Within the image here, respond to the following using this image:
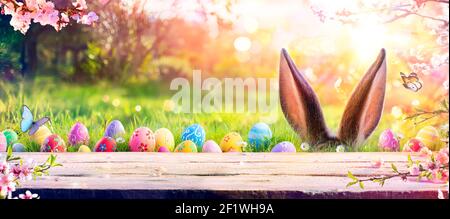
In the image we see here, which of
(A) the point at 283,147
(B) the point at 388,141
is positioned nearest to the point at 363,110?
(B) the point at 388,141

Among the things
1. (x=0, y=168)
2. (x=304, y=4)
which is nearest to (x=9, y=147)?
(x=0, y=168)

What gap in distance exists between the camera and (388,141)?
7.83 ft

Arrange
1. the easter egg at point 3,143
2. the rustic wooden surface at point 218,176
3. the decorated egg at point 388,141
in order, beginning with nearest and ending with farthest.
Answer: the rustic wooden surface at point 218,176 < the easter egg at point 3,143 < the decorated egg at point 388,141

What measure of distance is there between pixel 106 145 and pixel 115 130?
0.21 feet

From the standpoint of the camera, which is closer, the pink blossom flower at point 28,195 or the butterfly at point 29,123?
the pink blossom flower at point 28,195

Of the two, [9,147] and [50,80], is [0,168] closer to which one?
[9,147]

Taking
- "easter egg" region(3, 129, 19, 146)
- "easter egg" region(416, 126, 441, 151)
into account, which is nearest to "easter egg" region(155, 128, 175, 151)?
"easter egg" region(3, 129, 19, 146)

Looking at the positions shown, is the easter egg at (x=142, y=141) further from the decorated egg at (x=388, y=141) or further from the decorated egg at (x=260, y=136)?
the decorated egg at (x=388, y=141)

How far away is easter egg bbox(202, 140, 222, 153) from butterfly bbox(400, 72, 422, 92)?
65cm

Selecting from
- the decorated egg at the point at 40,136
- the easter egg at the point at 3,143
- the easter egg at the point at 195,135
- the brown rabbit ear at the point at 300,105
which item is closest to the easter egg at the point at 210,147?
the easter egg at the point at 195,135

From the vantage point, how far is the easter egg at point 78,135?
2379 millimetres

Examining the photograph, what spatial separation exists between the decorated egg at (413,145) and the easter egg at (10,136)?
1.29m

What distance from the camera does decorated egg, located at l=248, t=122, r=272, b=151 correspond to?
2.36 meters
